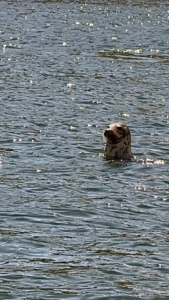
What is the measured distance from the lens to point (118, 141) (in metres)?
23.2

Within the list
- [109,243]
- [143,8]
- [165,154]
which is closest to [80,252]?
[109,243]

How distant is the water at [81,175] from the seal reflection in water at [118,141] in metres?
0.41

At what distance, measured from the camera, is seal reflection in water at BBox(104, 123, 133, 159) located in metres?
23.3

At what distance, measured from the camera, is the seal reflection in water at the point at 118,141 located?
23266 mm

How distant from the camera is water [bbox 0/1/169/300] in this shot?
14641 mm

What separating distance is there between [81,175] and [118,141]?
209cm

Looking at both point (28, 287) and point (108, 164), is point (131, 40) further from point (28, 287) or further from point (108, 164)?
point (28, 287)

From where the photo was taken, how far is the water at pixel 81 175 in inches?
576

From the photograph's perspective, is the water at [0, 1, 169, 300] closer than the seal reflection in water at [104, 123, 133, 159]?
Yes

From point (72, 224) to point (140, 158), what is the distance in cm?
649

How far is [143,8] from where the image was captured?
7175cm

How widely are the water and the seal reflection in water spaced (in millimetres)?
408

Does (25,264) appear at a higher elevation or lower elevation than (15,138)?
higher

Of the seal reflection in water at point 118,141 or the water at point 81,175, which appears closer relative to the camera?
the water at point 81,175
